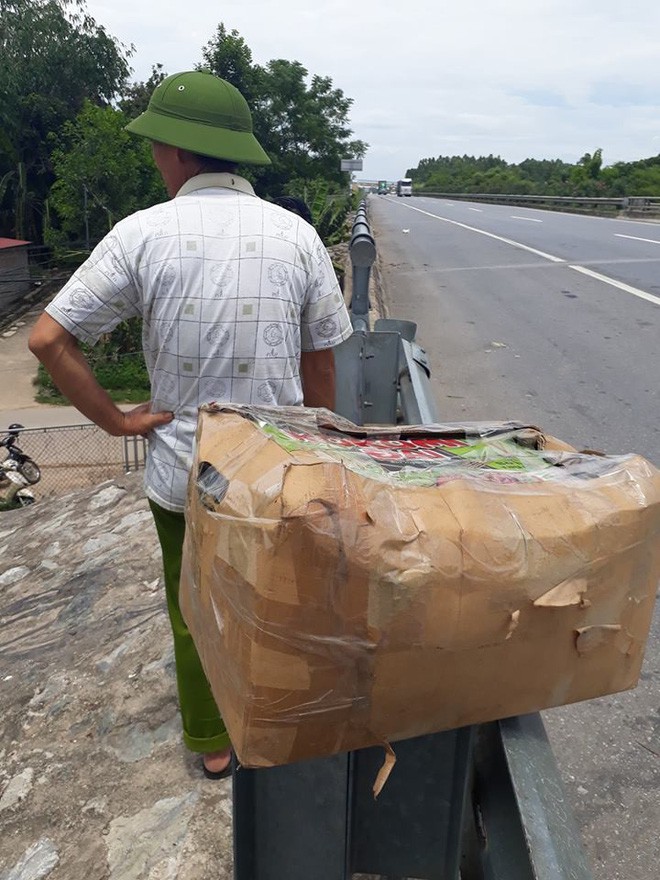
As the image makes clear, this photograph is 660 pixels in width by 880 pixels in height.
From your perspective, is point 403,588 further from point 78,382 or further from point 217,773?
point 217,773

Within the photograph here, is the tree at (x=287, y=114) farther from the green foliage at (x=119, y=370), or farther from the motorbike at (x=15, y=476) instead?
the motorbike at (x=15, y=476)

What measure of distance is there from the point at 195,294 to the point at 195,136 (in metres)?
0.41

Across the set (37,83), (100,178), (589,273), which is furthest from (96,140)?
(589,273)

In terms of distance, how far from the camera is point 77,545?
543 cm

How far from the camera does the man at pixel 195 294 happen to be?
1782mm

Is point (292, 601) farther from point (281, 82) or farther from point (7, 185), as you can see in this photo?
point (281, 82)

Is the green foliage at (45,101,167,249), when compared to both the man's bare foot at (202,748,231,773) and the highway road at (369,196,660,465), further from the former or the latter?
the man's bare foot at (202,748,231,773)

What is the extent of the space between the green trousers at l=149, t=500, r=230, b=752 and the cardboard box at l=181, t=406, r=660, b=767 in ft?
2.53

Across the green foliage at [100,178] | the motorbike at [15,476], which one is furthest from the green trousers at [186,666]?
the green foliage at [100,178]

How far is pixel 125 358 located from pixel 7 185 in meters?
12.8

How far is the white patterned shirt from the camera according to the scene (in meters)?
1.78

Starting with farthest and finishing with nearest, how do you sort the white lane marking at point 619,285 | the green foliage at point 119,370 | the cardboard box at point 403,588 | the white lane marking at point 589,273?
the green foliage at point 119,370, the white lane marking at point 589,273, the white lane marking at point 619,285, the cardboard box at point 403,588

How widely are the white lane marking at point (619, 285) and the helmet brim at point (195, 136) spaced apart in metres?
9.43

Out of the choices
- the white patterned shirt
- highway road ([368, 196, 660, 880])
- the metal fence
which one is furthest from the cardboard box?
the metal fence
